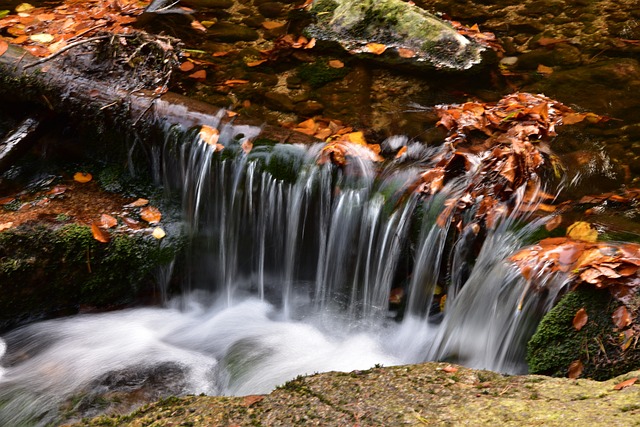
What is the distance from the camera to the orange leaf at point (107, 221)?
15.6 ft

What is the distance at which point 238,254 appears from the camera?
487 cm

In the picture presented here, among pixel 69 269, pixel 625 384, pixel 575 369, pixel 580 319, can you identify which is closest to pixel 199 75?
pixel 69 269

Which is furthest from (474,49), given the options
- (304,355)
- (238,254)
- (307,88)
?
(304,355)

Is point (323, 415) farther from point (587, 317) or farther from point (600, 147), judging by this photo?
point (600, 147)

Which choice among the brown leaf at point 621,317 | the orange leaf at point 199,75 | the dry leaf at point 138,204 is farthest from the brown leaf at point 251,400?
the orange leaf at point 199,75

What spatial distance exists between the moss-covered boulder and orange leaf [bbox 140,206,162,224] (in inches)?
101

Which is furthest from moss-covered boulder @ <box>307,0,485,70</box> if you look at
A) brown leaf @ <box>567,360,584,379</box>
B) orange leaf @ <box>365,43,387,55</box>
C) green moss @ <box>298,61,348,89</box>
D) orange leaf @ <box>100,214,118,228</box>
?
brown leaf @ <box>567,360,584,379</box>

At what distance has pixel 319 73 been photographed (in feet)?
19.1

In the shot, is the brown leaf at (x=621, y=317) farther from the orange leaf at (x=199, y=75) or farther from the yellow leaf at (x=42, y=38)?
the yellow leaf at (x=42, y=38)

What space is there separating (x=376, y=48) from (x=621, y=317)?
3877mm

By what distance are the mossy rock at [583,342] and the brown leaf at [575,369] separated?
0.05 ft

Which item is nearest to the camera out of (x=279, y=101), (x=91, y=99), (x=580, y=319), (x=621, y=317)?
(x=621, y=317)

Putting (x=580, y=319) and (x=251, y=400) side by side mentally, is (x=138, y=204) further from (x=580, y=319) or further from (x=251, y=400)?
(x=580, y=319)

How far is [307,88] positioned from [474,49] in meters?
1.61
